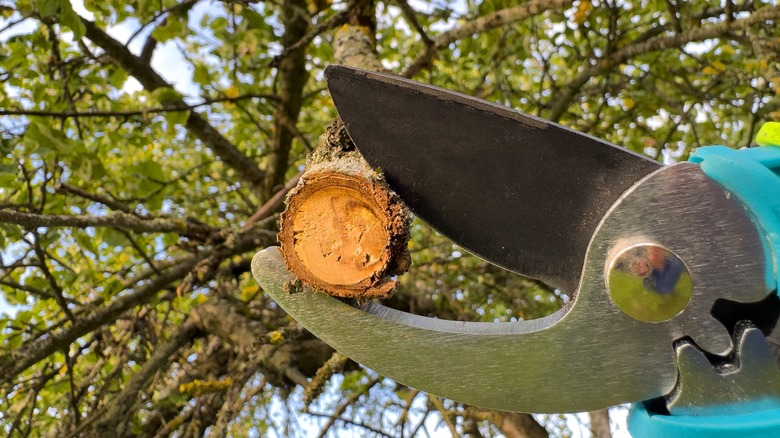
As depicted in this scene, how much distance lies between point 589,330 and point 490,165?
29 centimetres

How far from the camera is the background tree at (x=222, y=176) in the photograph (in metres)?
2.00

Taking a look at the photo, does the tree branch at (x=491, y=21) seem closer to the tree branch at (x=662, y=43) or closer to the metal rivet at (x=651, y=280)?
the tree branch at (x=662, y=43)

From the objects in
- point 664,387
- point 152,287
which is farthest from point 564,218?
point 152,287

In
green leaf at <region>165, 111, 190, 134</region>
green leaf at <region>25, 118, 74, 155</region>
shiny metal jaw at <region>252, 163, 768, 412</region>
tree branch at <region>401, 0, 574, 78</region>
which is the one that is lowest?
shiny metal jaw at <region>252, 163, 768, 412</region>

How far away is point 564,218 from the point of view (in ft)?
3.12

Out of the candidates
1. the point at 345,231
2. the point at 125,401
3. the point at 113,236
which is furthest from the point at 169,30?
the point at 345,231

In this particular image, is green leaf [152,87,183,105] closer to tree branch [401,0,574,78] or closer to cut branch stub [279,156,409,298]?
tree branch [401,0,574,78]

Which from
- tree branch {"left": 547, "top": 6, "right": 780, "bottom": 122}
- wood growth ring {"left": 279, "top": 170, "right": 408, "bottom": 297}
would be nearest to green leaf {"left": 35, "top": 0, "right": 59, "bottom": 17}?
wood growth ring {"left": 279, "top": 170, "right": 408, "bottom": 297}

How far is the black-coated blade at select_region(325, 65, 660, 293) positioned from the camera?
0.91 meters

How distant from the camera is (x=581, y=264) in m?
0.95

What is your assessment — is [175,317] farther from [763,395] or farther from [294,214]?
[763,395]

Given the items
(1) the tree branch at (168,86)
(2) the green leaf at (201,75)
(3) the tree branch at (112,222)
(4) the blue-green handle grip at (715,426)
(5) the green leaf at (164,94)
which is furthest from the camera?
(2) the green leaf at (201,75)

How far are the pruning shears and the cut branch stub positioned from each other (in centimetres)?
7

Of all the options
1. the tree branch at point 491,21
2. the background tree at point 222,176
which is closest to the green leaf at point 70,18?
the background tree at point 222,176
